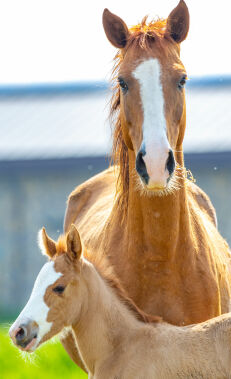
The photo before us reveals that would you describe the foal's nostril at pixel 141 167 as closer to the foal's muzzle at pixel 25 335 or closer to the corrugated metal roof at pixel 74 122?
the foal's muzzle at pixel 25 335

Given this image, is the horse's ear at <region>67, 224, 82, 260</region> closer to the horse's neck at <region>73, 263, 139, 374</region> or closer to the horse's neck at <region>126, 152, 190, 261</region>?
the horse's neck at <region>73, 263, 139, 374</region>

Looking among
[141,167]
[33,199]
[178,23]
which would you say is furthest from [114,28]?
[33,199]

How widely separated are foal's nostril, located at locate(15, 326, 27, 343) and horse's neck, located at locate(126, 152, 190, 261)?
3.39 ft

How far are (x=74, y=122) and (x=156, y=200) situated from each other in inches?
614

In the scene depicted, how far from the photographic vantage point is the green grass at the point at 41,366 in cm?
778

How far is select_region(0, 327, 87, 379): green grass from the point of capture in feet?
25.5

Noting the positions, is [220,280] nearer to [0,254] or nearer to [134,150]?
[134,150]

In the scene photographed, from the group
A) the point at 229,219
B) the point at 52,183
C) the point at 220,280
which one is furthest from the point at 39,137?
the point at 220,280

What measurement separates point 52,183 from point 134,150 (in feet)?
36.1

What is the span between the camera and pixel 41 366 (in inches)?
317

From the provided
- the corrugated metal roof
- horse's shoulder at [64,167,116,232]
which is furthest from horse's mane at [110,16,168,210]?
the corrugated metal roof

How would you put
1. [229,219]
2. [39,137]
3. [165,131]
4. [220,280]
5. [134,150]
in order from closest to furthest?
[165,131] → [134,150] → [220,280] → [229,219] → [39,137]

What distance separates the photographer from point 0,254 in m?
16.4

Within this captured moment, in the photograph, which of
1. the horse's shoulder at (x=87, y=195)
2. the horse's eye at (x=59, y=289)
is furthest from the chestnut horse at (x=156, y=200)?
the horse's shoulder at (x=87, y=195)
